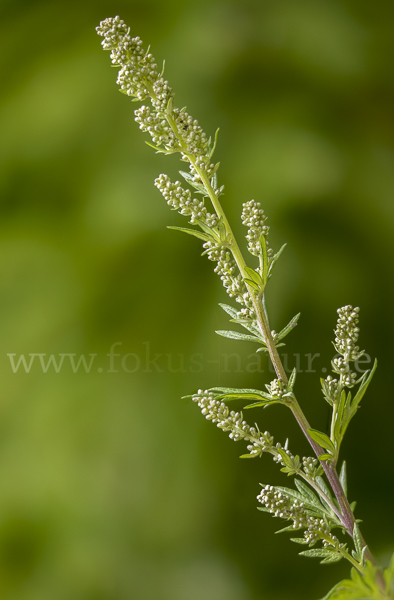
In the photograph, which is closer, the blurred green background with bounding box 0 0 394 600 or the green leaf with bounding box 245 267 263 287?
the green leaf with bounding box 245 267 263 287

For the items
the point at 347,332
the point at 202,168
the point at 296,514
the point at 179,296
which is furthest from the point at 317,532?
the point at 179,296

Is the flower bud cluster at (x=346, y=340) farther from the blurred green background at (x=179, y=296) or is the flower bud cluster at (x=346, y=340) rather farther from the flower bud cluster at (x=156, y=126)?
the blurred green background at (x=179, y=296)

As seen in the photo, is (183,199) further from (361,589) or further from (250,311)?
(361,589)

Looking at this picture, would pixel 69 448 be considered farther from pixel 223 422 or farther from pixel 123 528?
pixel 223 422

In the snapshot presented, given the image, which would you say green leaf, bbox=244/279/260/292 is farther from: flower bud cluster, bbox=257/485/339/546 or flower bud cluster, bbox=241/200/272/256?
flower bud cluster, bbox=257/485/339/546

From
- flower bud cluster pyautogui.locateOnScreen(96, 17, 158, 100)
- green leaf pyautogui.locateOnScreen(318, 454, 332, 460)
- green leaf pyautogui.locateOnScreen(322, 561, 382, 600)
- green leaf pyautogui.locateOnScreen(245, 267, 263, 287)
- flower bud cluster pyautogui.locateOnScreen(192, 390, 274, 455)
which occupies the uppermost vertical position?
flower bud cluster pyautogui.locateOnScreen(96, 17, 158, 100)

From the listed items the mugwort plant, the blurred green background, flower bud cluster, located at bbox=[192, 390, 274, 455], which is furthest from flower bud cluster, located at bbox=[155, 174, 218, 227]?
the blurred green background

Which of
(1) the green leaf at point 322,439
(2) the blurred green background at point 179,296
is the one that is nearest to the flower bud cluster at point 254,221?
(1) the green leaf at point 322,439
